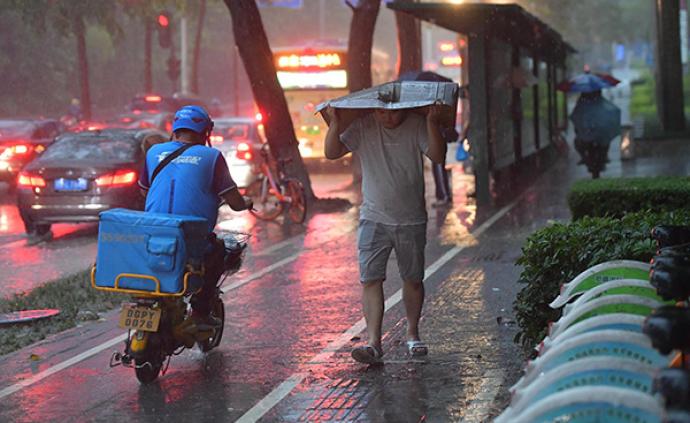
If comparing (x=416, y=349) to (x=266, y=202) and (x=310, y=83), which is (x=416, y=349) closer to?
(x=266, y=202)

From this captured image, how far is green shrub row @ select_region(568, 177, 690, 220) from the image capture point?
1277cm

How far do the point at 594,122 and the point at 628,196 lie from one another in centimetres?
985

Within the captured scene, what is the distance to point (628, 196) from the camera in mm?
13094

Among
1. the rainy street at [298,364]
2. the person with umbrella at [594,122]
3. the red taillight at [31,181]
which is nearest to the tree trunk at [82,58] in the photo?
the person with umbrella at [594,122]

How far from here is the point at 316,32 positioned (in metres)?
84.9

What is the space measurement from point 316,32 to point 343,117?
77.3 metres

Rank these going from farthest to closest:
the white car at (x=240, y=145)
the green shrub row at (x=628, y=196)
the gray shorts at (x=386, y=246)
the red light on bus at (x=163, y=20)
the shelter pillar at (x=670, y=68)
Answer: the red light on bus at (x=163, y=20), the shelter pillar at (x=670, y=68), the white car at (x=240, y=145), the green shrub row at (x=628, y=196), the gray shorts at (x=386, y=246)

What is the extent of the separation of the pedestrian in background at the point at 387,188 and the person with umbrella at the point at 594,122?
1463 cm

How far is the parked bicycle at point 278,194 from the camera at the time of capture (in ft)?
61.6

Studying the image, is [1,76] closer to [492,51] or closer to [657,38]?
[657,38]

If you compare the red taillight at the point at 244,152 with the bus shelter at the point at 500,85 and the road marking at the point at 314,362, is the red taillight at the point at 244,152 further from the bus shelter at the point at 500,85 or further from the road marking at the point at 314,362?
the road marking at the point at 314,362

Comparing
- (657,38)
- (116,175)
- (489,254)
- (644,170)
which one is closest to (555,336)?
(489,254)

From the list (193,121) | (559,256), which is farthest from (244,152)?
(559,256)

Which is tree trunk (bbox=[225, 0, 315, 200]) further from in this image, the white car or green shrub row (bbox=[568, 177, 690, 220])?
green shrub row (bbox=[568, 177, 690, 220])
